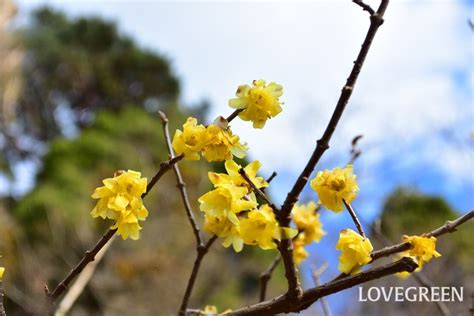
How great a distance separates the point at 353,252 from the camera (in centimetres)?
55

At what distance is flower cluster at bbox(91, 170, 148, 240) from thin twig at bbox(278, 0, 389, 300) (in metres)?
0.15

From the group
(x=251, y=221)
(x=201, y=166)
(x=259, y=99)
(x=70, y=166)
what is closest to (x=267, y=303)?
(x=251, y=221)

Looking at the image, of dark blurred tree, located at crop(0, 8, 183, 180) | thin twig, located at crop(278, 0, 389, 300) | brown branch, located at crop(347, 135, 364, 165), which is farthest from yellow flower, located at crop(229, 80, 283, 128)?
dark blurred tree, located at crop(0, 8, 183, 180)

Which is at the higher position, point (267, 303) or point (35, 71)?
point (35, 71)

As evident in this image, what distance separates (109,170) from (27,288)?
2.32 metres

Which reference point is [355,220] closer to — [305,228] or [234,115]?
[234,115]

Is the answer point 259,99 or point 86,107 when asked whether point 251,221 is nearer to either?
point 259,99

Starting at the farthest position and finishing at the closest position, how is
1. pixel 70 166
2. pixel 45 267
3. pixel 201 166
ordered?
pixel 70 166 → pixel 201 166 → pixel 45 267

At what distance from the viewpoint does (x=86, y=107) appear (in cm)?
1330

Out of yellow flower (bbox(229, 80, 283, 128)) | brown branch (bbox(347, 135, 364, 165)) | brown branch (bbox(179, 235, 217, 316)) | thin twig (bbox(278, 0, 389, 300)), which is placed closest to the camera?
thin twig (bbox(278, 0, 389, 300))

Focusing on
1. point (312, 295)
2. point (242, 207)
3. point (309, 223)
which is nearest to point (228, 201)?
point (242, 207)

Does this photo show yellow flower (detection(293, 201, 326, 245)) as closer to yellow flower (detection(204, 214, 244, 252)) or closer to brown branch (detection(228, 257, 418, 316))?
yellow flower (detection(204, 214, 244, 252))

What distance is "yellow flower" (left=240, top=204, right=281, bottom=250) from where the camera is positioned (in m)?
0.51

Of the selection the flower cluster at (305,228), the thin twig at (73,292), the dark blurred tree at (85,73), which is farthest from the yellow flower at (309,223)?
the dark blurred tree at (85,73)
